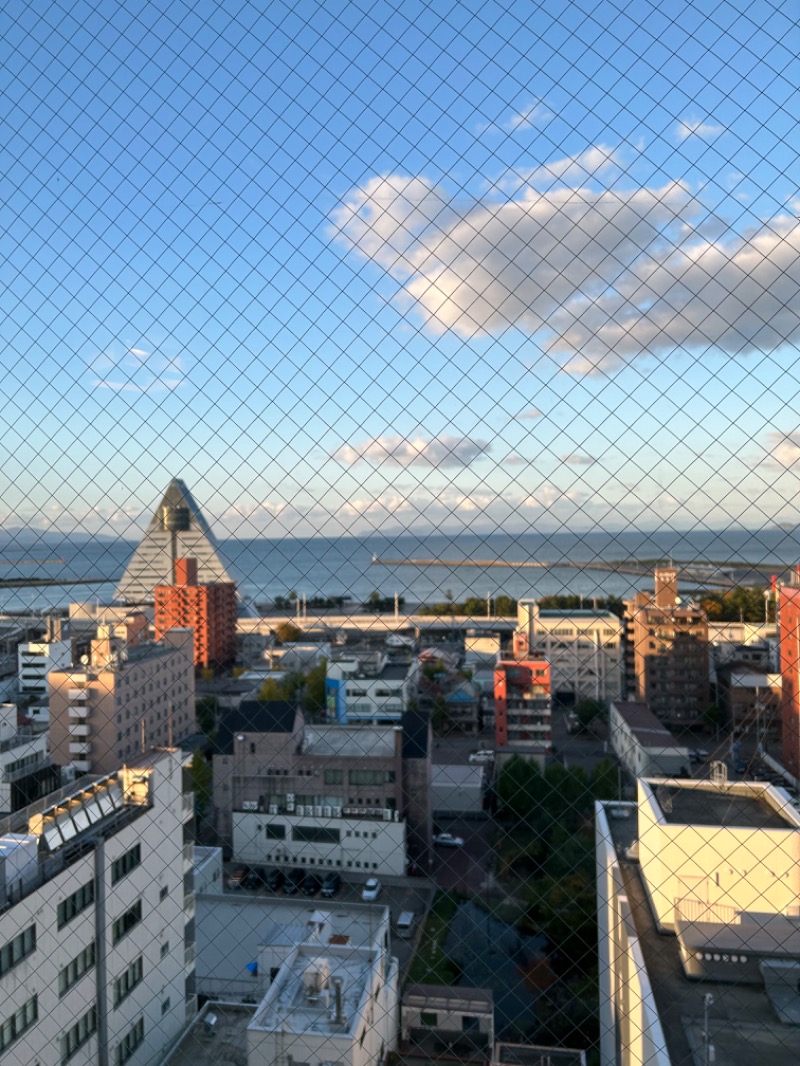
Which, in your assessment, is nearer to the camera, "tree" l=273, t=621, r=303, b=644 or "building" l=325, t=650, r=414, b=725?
"building" l=325, t=650, r=414, b=725

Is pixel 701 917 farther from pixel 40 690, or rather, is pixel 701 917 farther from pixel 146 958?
pixel 40 690

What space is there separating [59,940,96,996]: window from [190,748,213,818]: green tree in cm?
412

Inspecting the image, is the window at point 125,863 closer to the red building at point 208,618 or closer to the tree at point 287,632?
the red building at point 208,618

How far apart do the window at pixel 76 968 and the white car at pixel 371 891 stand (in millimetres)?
3201

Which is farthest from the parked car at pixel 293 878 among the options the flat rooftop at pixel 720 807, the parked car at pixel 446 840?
the flat rooftop at pixel 720 807

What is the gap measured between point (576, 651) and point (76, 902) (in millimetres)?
9093

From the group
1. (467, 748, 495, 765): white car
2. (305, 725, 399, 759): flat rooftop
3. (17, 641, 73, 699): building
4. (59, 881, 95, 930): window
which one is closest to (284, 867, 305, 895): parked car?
(305, 725, 399, 759): flat rooftop

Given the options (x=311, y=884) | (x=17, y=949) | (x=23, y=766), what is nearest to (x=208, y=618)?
(x=23, y=766)

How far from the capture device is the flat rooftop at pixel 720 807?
2.58m

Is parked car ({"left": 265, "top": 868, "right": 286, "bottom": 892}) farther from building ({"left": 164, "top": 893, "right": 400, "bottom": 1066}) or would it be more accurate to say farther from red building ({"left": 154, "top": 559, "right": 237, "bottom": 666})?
red building ({"left": 154, "top": 559, "right": 237, "bottom": 666})

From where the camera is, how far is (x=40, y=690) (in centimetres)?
1043

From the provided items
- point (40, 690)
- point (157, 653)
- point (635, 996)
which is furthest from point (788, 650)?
point (40, 690)

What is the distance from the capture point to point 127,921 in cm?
264

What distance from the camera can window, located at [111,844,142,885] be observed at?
8.45 feet
